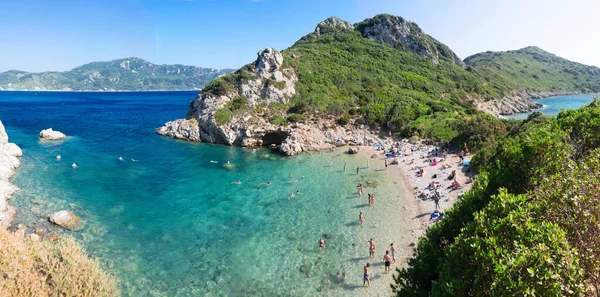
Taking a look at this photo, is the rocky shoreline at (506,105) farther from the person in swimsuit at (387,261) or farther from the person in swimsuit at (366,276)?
the person in swimsuit at (366,276)

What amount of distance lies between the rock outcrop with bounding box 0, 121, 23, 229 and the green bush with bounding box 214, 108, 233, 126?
93.9ft

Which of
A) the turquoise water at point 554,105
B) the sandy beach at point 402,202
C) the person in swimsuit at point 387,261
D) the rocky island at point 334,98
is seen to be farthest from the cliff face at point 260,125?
the turquoise water at point 554,105

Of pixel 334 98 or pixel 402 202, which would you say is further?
pixel 334 98

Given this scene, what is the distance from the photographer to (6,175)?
3481cm

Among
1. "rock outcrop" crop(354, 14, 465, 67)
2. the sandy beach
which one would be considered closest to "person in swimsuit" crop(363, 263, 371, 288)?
the sandy beach

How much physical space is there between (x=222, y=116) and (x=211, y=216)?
31455 millimetres

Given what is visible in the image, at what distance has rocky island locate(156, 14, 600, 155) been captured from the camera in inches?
2174

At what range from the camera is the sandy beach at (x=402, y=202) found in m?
21.3

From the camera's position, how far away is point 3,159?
3772 centimetres

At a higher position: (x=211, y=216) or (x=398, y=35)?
(x=398, y=35)

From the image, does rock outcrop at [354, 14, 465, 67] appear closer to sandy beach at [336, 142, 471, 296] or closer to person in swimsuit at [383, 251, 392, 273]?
sandy beach at [336, 142, 471, 296]

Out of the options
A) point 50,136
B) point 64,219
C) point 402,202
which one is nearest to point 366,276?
point 402,202

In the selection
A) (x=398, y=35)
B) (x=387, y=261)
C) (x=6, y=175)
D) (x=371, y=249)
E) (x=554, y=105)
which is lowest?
(x=6, y=175)

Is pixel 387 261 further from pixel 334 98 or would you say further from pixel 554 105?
pixel 554 105
